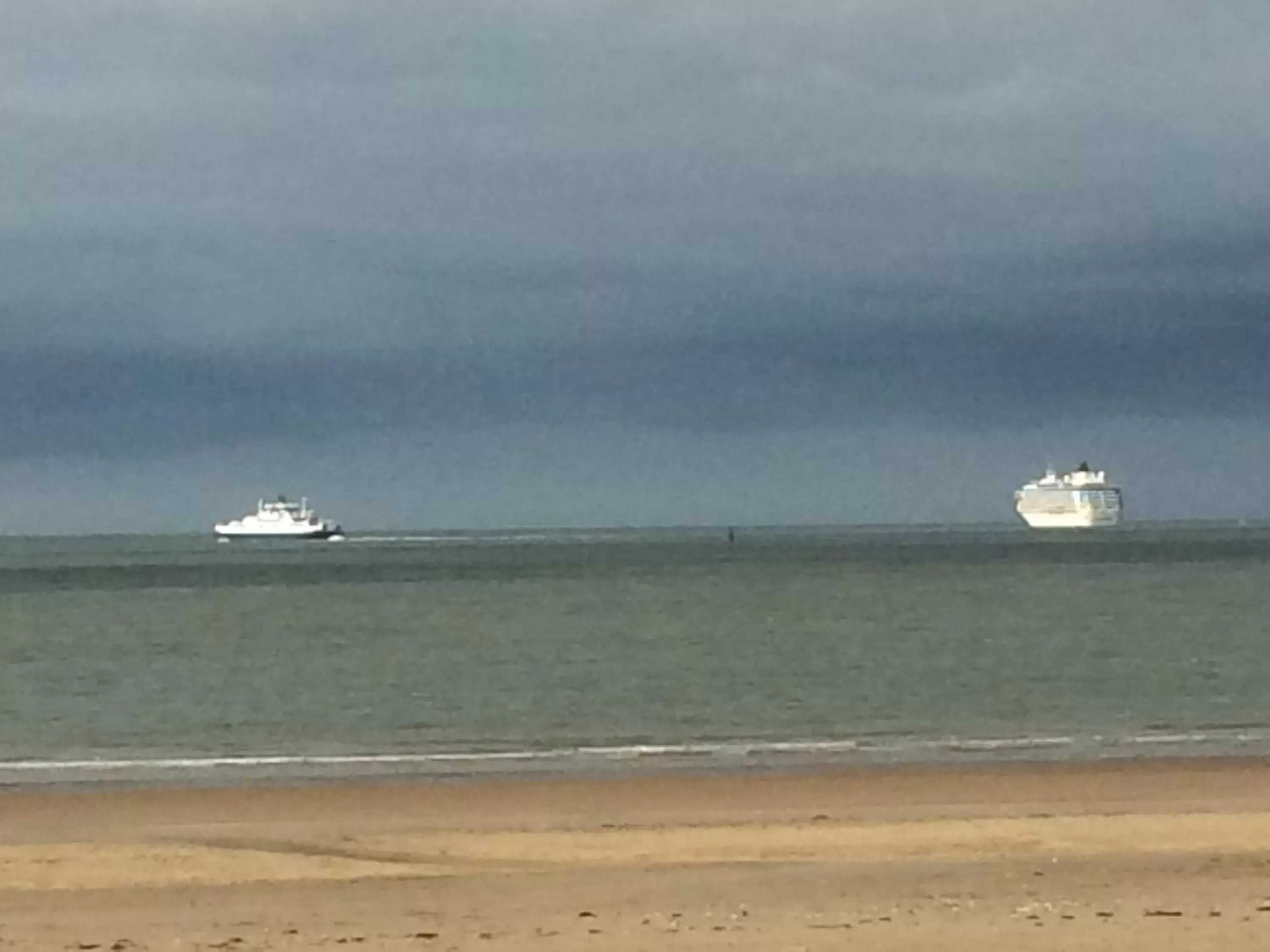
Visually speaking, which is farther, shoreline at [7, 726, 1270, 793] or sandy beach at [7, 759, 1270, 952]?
shoreline at [7, 726, 1270, 793]

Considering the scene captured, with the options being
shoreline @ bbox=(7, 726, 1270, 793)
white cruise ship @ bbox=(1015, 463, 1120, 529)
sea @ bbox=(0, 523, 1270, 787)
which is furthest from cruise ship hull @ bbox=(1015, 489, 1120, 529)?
shoreline @ bbox=(7, 726, 1270, 793)

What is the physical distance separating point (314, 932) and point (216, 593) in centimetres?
7285

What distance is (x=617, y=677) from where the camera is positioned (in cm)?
4034

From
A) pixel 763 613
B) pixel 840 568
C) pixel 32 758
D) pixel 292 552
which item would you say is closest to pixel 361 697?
pixel 32 758

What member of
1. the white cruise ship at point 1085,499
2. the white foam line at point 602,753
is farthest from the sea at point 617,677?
the white cruise ship at point 1085,499

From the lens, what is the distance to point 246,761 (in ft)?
84.5

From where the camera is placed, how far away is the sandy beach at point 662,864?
12.7 metres

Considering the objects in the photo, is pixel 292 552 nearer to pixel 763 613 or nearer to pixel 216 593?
pixel 216 593

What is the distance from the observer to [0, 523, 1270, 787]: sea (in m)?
26.4

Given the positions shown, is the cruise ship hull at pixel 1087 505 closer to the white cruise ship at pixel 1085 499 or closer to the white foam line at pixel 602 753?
A: the white cruise ship at pixel 1085 499

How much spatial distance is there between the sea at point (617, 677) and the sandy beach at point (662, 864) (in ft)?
9.58

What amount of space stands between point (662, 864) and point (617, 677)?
969 inches

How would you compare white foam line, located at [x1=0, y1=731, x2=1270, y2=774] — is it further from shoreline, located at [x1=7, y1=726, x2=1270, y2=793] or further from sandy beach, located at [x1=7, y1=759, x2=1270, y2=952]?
sandy beach, located at [x1=7, y1=759, x2=1270, y2=952]

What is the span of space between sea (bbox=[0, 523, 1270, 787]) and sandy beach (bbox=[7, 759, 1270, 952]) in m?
2.92
